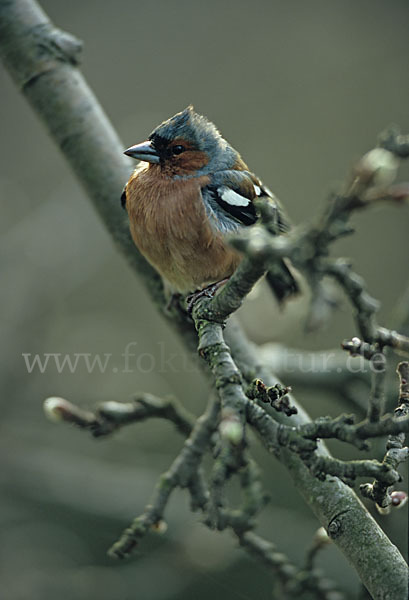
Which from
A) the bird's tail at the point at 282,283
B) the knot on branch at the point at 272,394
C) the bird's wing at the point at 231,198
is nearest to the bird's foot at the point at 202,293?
the bird's wing at the point at 231,198

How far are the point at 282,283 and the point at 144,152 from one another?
3.93ft

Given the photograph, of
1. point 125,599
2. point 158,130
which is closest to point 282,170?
point 158,130

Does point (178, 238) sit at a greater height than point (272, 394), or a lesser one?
greater

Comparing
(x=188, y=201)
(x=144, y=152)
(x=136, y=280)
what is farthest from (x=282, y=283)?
(x=136, y=280)

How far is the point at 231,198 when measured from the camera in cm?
282

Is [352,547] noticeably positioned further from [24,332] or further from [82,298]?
[82,298]

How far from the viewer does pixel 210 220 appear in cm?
272

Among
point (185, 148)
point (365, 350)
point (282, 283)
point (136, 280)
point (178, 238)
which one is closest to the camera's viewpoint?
point (365, 350)

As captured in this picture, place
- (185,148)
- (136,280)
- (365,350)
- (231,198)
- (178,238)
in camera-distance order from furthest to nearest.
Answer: (136,280) → (185,148) → (231,198) → (178,238) → (365,350)

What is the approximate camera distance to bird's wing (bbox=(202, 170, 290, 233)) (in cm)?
275

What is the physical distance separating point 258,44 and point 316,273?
8423 millimetres

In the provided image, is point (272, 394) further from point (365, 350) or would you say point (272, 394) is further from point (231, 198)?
point (231, 198)

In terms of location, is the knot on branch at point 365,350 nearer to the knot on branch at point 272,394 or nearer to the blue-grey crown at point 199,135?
the knot on branch at point 272,394

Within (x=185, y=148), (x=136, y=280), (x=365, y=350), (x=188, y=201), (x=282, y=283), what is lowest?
(x=136, y=280)
